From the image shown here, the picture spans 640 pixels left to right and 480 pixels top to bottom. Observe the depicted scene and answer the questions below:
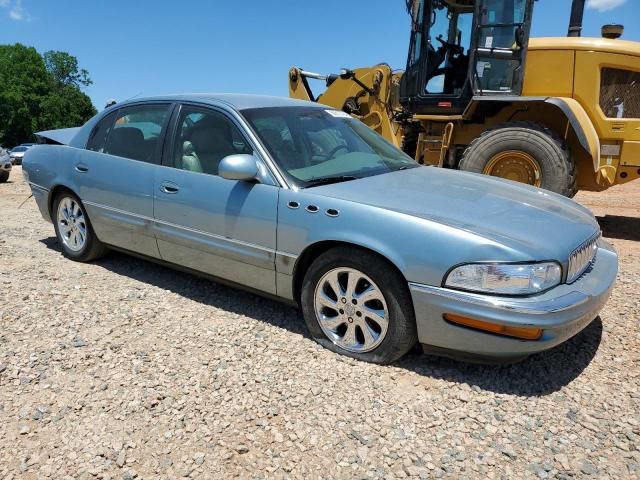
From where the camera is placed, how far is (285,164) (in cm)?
349

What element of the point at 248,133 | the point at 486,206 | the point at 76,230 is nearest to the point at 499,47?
the point at 486,206

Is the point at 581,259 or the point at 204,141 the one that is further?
the point at 204,141

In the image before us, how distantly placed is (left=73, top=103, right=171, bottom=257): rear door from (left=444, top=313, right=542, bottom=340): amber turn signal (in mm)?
2519

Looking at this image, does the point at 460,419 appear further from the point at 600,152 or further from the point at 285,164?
the point at 600,152

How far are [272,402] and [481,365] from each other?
4.16 ft

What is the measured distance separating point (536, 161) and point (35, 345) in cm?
576

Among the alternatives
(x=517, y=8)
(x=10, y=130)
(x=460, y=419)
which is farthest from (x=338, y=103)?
(x=10, y=130)

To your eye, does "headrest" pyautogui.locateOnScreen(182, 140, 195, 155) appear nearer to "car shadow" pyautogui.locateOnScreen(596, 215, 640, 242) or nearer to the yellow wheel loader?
the yellow wheel loader

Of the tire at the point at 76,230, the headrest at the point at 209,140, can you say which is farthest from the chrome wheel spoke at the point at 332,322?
the tire at the point at 76,230

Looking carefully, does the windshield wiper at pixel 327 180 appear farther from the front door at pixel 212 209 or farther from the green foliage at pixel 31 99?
the green foliage at pixel 31 99

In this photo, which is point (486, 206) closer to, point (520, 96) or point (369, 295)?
point (369, 295)

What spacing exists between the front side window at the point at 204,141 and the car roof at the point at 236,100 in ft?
0.35

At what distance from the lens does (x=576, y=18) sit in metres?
7.43

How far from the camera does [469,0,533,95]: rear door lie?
6.79m
